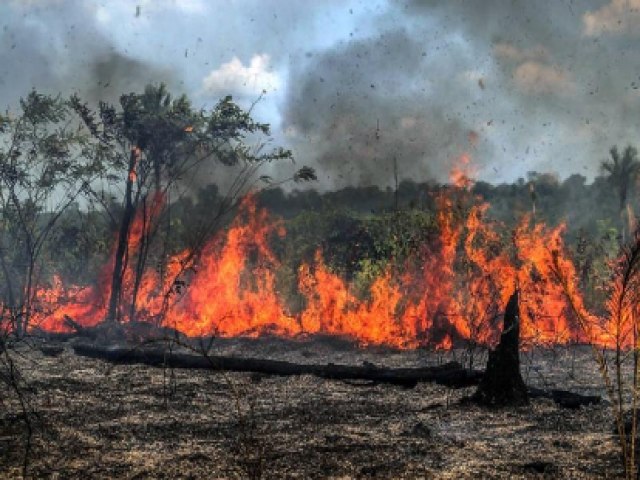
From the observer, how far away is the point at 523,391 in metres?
8.35

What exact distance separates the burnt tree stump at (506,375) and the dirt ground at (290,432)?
0.30m

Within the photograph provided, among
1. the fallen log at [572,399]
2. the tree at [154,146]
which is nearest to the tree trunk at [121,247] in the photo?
the tree at [154,146]

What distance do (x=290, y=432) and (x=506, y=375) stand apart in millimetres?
3273

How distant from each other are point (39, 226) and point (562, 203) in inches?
1671

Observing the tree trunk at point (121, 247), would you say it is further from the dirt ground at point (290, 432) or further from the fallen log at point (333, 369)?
the dirt ground at point (290, 432)

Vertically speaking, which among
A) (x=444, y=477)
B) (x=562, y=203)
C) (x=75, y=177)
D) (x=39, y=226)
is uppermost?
(x=562, y=203)

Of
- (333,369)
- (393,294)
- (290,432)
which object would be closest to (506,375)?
(333,369)

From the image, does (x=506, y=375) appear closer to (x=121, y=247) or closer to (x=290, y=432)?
(x=290, y=432)

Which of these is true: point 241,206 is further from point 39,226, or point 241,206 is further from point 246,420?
point 246,420

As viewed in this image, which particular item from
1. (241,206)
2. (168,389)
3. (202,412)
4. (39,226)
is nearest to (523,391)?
(202,412)

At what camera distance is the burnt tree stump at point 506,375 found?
8.17 m

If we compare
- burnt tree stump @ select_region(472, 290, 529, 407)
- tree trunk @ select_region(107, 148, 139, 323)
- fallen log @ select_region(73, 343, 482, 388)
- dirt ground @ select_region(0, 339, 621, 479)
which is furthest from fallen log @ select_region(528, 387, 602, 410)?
tree trunk @ select_region(107, 148, 139, 323)

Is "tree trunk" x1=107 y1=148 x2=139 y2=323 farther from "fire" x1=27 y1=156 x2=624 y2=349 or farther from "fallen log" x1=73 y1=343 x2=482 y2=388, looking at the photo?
"fallen log" x1=73 y1=343 x2=482 y2=388

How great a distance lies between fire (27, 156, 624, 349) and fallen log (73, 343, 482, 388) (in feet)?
5.36
